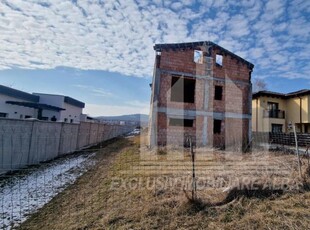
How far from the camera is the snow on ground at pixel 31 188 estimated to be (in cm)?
417

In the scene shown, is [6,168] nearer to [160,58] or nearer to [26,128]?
[26,128]

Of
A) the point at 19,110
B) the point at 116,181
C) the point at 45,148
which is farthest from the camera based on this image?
the point at 19,110

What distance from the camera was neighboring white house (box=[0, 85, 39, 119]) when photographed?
1457cm

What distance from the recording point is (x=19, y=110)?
1630 cm

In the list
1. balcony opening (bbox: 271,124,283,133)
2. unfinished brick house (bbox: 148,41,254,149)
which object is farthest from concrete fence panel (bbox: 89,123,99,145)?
balcony opening (bbox: 271,124,283,133)

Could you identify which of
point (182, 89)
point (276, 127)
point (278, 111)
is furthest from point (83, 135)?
point (278, 111)

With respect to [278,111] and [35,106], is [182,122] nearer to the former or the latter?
[35,106]

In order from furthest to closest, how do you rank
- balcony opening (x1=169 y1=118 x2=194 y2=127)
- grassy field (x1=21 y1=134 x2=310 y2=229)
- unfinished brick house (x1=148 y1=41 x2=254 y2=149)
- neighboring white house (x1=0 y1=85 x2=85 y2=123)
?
neighboring white house (x1=0 y1=85 x2=85 y2=123)
balcony opening (x1=169 y1=118 x2=194 y2=127)
unfinished brick house (x1=148 y1=41 x2=254 y2=149)
grassy field (x1=21 y1=134 x2=310 y2=229)

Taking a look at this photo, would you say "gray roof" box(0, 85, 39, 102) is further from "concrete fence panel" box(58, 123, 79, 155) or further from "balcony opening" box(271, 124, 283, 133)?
"balcony opening" box(271, 124, 283, 133)

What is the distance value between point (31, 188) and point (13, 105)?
1246 cm

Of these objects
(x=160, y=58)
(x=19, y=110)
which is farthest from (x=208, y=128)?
(x=19, y=110)

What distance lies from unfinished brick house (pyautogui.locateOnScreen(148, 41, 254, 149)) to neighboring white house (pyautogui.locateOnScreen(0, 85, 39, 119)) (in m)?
10.2

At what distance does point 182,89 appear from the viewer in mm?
13977

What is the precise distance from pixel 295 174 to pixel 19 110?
17708 millimetres
